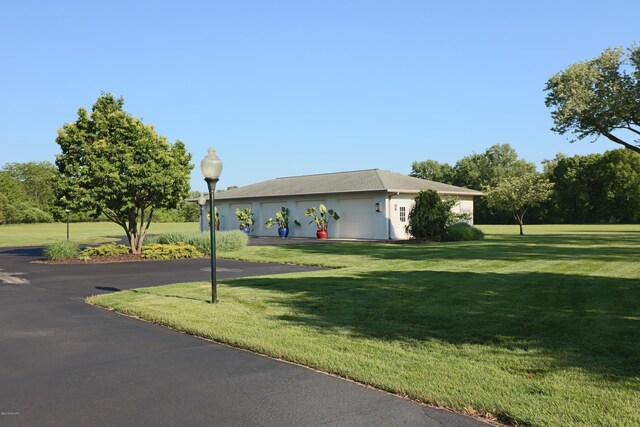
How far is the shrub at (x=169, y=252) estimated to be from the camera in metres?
19.7

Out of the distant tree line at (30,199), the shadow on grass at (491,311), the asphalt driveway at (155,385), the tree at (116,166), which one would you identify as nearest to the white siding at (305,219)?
the tree at (116,166)

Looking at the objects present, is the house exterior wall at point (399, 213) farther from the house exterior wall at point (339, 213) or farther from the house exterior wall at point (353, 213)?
the house exterior wall at point (339, 213)

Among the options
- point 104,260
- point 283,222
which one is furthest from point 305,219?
point 104,260

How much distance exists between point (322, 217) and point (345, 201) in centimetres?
182

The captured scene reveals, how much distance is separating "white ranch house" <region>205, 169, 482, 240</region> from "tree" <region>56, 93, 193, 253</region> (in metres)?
11.9

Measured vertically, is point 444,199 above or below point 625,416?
above

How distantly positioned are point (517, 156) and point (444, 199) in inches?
2559

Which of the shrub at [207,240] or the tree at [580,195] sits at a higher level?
the tree at [580,195]

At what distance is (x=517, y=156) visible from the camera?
290ft

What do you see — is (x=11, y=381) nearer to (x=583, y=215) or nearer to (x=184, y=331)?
(x=184, y=331)

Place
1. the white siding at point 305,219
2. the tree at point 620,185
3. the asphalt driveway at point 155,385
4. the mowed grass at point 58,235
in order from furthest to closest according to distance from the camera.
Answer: the tree at point 620,185 → the mowed grass at point 58,235 → the white siding at point 305,219 → the asphalt driveway at point 155,385

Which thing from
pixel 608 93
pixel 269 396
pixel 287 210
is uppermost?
pixel 608 93

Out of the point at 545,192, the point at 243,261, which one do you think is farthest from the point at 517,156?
the point at 243,261

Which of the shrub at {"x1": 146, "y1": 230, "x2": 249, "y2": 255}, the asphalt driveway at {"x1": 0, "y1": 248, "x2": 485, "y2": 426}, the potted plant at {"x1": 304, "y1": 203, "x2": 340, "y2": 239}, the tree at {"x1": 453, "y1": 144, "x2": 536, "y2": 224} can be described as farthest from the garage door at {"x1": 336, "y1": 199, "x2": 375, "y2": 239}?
the tree at {"x1": 453, "y1": 144, "x2": 536, "y2": 224}
